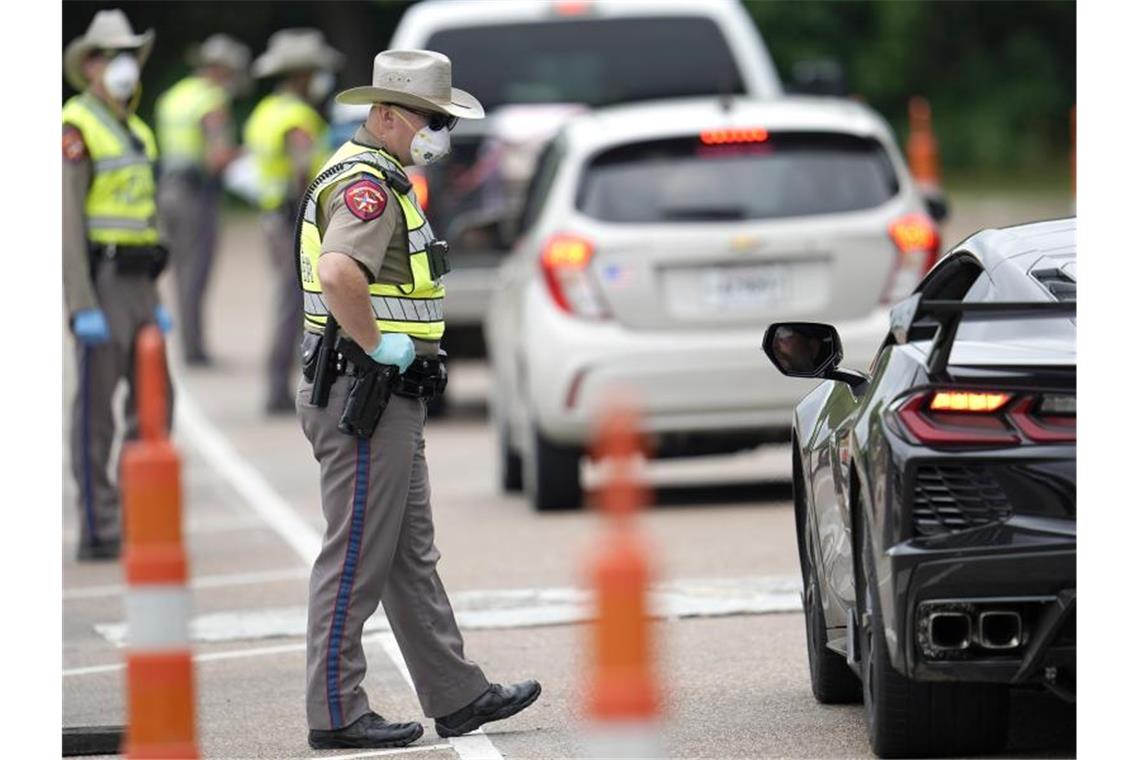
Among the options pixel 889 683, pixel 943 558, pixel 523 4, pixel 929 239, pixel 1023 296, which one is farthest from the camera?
pixel 523 4

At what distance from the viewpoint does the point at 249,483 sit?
1481cm

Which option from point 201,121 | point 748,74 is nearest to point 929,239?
point 748,74

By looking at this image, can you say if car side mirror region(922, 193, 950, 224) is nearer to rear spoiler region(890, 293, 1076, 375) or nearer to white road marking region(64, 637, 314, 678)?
white road marking region(64, 637, 314, 678)

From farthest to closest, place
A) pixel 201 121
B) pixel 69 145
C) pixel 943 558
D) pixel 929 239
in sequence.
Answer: pixel 201 121, pixel 929 239, pixel 69 145, pixel 943 558

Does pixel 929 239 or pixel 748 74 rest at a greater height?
pixel 748 74

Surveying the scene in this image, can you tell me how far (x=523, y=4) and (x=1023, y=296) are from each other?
10735 mm

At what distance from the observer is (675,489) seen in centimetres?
1367

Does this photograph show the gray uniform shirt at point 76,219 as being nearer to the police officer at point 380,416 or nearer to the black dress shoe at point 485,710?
the police officer at point 380,416

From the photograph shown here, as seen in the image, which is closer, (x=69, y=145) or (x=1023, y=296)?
(x=1023, y=296)

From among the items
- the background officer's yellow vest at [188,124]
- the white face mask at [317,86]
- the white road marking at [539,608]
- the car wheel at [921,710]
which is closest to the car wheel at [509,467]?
the white road marking at [539,608]

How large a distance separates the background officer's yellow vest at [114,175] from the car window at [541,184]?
1873mm

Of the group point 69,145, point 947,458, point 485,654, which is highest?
point 69,145

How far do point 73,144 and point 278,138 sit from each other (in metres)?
6.42
